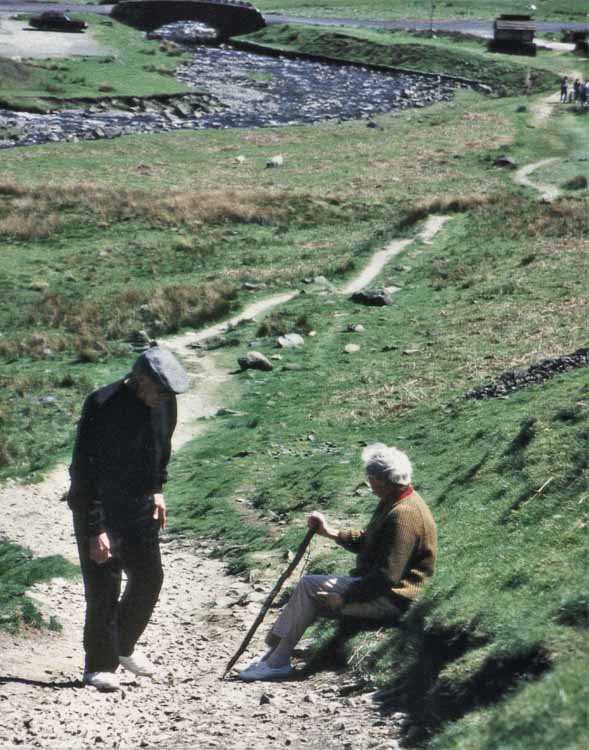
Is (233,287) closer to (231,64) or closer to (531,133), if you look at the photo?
(531,133)

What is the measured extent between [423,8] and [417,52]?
3931 centimetres

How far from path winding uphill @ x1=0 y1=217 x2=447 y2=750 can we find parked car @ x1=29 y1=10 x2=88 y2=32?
98.3 meters

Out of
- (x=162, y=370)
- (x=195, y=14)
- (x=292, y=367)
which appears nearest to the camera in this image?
(x=162, y=370)

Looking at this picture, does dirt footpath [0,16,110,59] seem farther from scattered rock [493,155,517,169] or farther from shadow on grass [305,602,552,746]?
shadow on grass [305,602,552,746]

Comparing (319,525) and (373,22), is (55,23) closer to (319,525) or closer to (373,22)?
(373,22)

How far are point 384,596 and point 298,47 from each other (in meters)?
102

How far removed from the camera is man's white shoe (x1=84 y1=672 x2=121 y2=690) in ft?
30.9

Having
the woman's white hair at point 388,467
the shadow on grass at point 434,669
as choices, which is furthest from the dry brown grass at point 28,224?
the woman's white hair at point 388,467

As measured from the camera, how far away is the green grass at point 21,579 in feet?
36.6

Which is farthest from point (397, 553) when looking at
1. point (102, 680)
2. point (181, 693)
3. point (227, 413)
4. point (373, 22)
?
point (373, 22)

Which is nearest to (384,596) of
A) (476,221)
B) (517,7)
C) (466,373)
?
(466,373)

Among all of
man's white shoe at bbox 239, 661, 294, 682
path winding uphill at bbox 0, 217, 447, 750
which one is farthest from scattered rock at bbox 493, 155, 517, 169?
man's white shoe at bbox 239, 661, 294, 682

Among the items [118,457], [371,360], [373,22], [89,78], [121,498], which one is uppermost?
[118,457]

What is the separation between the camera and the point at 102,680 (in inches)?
371
